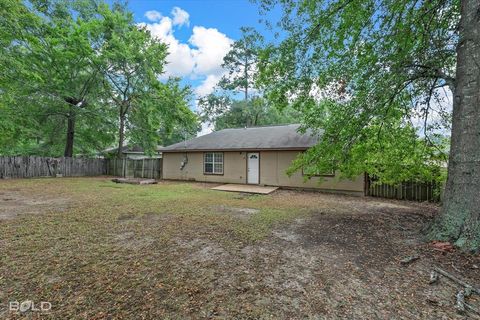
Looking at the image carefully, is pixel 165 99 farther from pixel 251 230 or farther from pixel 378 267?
pixel 378 267

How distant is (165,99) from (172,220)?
1304 centimetres

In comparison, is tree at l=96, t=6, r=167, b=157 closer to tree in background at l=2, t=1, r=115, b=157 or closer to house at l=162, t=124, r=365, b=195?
tree in background at l=2, t=1, r=115, b=157

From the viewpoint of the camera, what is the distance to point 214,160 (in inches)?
554

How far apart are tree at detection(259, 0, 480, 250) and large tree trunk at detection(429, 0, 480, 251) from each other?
0.04ft

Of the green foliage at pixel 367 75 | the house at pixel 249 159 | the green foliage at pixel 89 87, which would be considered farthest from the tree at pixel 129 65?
the green foliage at pixel 367 75

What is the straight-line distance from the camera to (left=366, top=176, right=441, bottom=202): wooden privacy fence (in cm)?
850

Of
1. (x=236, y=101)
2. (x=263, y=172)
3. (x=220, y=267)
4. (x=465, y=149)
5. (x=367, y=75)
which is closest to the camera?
(x=220, y=267)

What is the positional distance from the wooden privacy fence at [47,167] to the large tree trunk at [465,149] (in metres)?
18.6

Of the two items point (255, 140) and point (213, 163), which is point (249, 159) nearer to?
point (255, 140)

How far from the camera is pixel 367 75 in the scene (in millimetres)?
5055

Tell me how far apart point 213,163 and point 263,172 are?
3.29 metres

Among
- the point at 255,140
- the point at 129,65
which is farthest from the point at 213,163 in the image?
the point at 129,65

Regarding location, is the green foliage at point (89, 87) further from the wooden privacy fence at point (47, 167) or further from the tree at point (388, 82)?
the tree at point (388, 82)

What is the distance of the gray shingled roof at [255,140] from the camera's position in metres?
11.6
